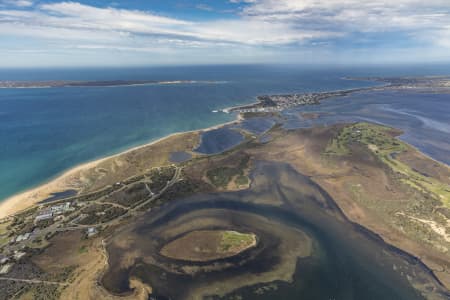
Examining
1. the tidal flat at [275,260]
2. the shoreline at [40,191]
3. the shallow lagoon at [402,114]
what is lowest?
the tidal flat at [275,260]

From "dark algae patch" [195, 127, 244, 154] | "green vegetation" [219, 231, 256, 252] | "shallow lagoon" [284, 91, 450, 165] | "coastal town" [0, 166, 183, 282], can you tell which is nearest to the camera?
"green vegetation" [219, 231, 256, 252]

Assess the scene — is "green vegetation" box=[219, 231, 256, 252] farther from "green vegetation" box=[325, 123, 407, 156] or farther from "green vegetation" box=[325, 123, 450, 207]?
"green vegetation" box=[325, 123, 407, 156]

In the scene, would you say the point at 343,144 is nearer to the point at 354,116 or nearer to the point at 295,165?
the point at 295,165

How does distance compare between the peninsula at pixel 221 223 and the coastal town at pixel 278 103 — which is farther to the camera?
the coastal town at pixel 278 103

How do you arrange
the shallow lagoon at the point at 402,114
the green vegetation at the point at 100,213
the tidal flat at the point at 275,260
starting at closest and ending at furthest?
the tidal flat at the point at 275,260, the green vegetation at the point at 100,213, the shallow lagoon at the point at 402,114

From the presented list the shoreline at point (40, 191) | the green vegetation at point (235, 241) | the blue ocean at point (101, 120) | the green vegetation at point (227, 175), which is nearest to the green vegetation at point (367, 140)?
the blue ocean at point (101, 120)

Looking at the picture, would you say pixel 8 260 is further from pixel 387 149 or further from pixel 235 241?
pixel 387 149

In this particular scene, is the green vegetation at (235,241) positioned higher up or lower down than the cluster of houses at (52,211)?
lower down

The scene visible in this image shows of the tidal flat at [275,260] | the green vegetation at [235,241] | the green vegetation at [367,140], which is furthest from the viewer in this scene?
the green vegetation at [367,140]

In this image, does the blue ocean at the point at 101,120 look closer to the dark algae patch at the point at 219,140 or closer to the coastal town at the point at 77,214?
the dark algae patch at the point at 219,140

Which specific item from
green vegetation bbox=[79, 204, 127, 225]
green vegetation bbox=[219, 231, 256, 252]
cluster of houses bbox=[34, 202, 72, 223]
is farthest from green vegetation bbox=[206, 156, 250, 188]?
cluster of houses bbox=[34, 202, 72, 223]
